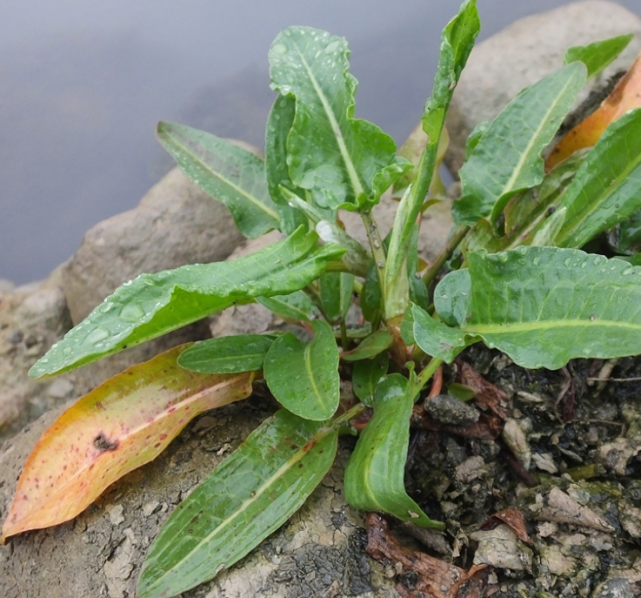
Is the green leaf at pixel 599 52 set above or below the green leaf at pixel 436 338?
above

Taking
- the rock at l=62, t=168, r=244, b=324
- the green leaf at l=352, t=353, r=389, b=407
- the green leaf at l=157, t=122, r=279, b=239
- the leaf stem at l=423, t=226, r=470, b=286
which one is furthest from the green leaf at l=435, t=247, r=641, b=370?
the rock at l=62, t=168, r=244, b=324

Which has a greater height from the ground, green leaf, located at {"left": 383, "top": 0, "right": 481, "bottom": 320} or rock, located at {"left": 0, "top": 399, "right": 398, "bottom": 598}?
green leaf, located at {"left": 383, "top": 0, "right": 481, "bottom": 320}

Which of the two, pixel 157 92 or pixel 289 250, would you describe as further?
pixel 157 92

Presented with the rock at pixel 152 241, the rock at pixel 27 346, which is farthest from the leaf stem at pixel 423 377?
the rock at pixel 27 346

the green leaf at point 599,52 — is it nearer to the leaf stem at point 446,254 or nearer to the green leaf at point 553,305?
the leaf stem at point 446,254

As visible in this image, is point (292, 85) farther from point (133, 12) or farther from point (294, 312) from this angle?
point (133, 12)

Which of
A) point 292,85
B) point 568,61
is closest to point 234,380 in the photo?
point 292,85

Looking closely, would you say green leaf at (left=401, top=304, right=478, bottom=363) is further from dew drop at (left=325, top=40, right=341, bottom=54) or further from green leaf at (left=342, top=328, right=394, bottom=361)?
dew drop at (left=325, top=40, right=341, bottom=54)

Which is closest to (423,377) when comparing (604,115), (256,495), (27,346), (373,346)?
(373,346)
